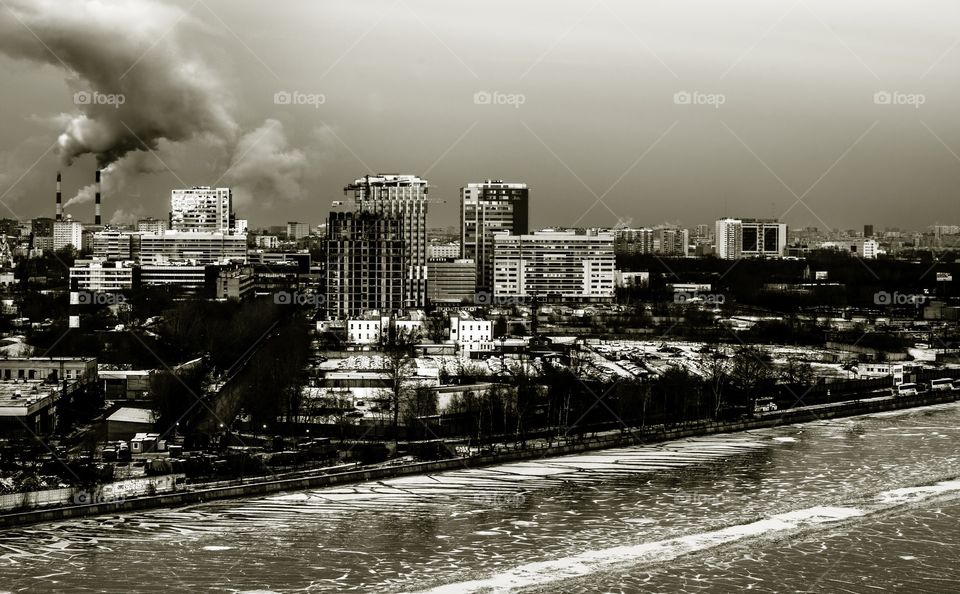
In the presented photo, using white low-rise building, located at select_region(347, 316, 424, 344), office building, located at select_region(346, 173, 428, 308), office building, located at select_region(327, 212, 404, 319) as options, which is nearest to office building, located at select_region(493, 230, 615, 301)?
office building, located at select_region(346, 173, 428, 308)

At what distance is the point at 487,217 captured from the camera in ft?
104

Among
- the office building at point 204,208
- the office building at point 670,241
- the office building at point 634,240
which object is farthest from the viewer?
the office building at point 670,241

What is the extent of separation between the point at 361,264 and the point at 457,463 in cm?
1176

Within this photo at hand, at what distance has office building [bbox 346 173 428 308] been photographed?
24.0 m

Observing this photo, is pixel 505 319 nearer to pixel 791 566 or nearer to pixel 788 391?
pixel 788 391

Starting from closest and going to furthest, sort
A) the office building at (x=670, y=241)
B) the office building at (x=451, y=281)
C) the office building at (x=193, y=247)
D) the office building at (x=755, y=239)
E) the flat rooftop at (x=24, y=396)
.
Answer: the flat rooftop at (x=24, y=396) < the office building at (x=451, y=281) < the office building at (x=193, y=247) < the office building at (x=755, y=239) < the office building at (x=670, y=241)

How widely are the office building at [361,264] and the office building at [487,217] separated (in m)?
8.41

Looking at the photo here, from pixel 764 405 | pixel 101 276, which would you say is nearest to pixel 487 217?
pixel 101 276

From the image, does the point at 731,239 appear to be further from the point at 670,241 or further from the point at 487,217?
the point at 487,217

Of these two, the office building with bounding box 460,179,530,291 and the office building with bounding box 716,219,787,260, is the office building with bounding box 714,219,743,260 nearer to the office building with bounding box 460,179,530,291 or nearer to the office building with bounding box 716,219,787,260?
the office building with bounding box 716,219,787,260

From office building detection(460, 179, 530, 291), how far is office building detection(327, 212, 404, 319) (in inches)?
331

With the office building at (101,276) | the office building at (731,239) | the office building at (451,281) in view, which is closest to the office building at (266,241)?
the office building at (451,281)

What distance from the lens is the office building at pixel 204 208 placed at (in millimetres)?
34969

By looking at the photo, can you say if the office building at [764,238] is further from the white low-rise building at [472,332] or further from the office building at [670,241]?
the white low-rise building at [472,332]
